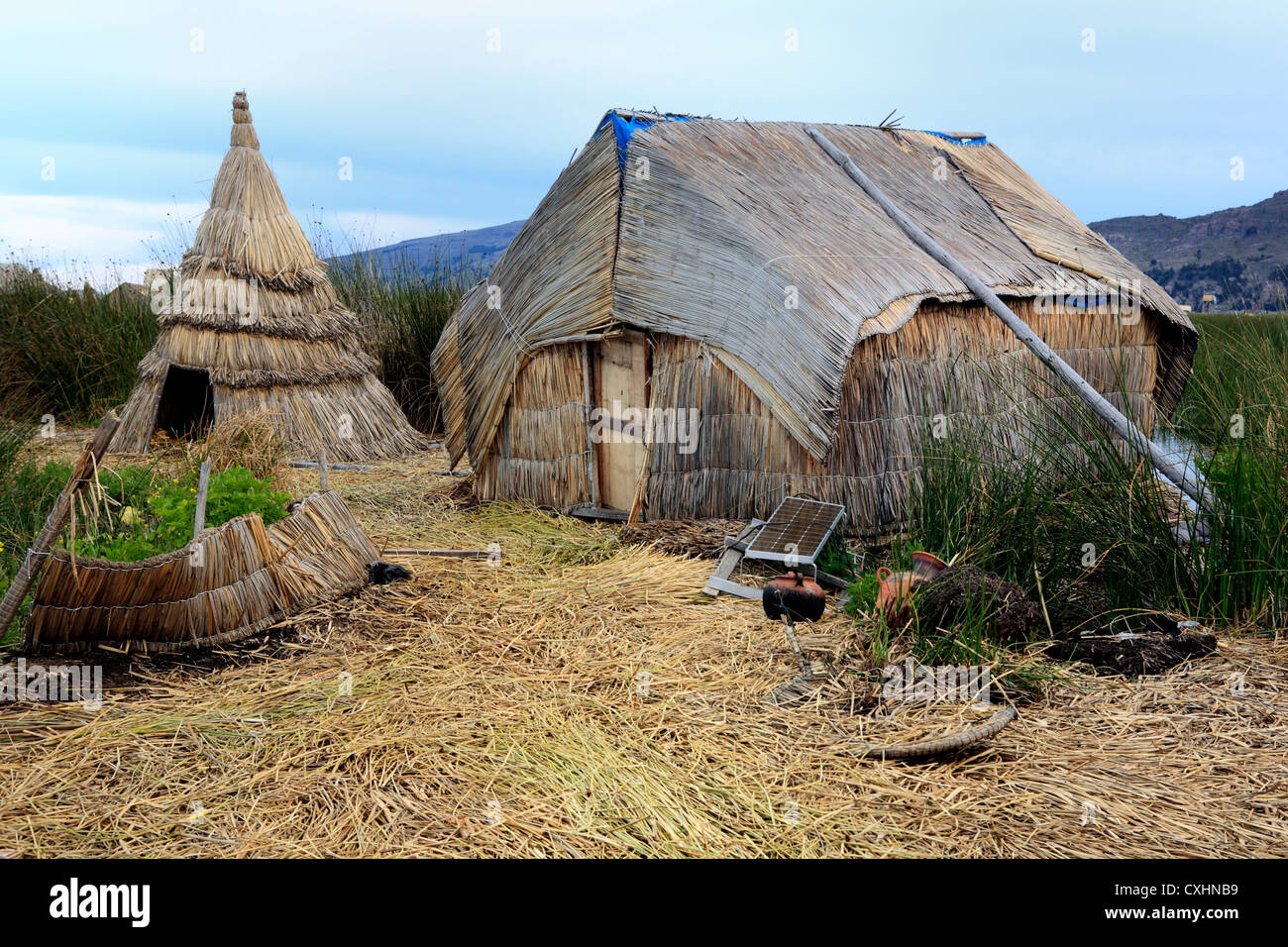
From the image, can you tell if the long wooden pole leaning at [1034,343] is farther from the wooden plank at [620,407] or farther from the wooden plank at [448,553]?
the wooden plank at [448,553]

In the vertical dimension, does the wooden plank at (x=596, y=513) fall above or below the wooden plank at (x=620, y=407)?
below

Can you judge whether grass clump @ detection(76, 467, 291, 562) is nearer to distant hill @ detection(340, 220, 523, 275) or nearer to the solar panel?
the solar panel

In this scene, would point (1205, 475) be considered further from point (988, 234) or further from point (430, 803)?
point (988, 234)

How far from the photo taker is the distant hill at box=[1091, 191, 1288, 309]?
2867 centimetres

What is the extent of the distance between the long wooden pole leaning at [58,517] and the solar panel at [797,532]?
118 inches

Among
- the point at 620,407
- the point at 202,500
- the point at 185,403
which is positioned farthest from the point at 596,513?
the point at 185,403

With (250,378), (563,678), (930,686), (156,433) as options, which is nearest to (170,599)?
(563,678)

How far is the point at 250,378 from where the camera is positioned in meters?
9.77

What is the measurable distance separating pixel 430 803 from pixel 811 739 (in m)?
1.28

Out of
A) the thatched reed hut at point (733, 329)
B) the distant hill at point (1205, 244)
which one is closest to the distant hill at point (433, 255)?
the thatched reed hut at point (733, 329)

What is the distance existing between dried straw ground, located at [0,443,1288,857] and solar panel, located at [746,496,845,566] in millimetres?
516

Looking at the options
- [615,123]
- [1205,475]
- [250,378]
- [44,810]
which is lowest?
[44,810]

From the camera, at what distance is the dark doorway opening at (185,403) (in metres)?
10.4

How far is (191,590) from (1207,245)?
34847 millimetres
